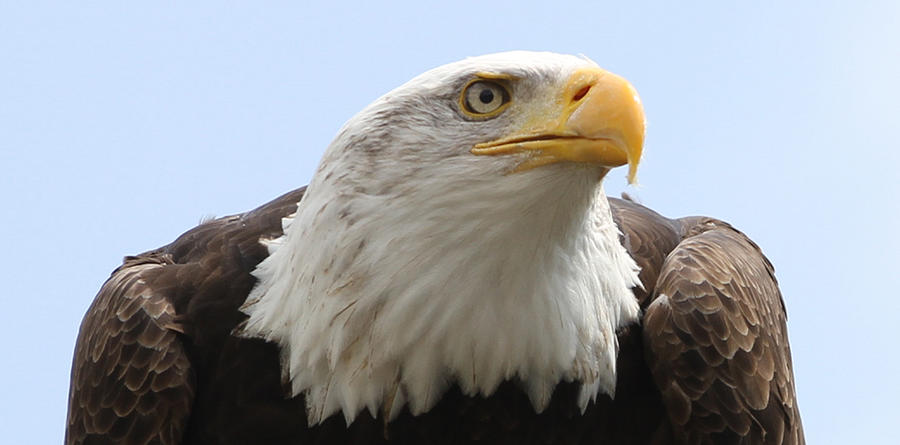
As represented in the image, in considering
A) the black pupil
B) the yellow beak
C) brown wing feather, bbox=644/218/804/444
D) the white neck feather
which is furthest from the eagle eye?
brown wing feather, bbox=644/218/804/444

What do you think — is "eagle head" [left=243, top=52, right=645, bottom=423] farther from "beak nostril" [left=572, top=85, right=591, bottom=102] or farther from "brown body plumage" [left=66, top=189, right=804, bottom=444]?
"brown body plumage" [left=66, top=189, right=804, bottom=444]

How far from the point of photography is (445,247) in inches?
170

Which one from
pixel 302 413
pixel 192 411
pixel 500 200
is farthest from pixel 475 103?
pixel 192 411

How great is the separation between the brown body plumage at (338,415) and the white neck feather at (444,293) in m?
0.11

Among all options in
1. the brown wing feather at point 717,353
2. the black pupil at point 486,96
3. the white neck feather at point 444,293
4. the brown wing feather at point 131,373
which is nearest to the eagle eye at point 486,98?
the black pupil at point 486,96

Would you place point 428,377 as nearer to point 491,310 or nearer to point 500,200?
point 491,310

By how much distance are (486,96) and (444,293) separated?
71cm

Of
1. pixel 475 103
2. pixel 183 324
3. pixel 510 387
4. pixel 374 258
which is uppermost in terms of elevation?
pixel 475 103

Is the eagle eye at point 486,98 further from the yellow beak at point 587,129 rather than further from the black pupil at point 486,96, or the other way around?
the yellow beak at point 587,129

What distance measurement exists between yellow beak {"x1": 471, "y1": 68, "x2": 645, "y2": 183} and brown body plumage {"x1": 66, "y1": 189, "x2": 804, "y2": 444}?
1.05 meters

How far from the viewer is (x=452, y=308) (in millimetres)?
4434

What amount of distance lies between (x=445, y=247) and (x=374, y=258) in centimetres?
27

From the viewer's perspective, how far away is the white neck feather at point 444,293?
14.0ft

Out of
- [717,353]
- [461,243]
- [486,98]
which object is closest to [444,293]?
[461,243]
